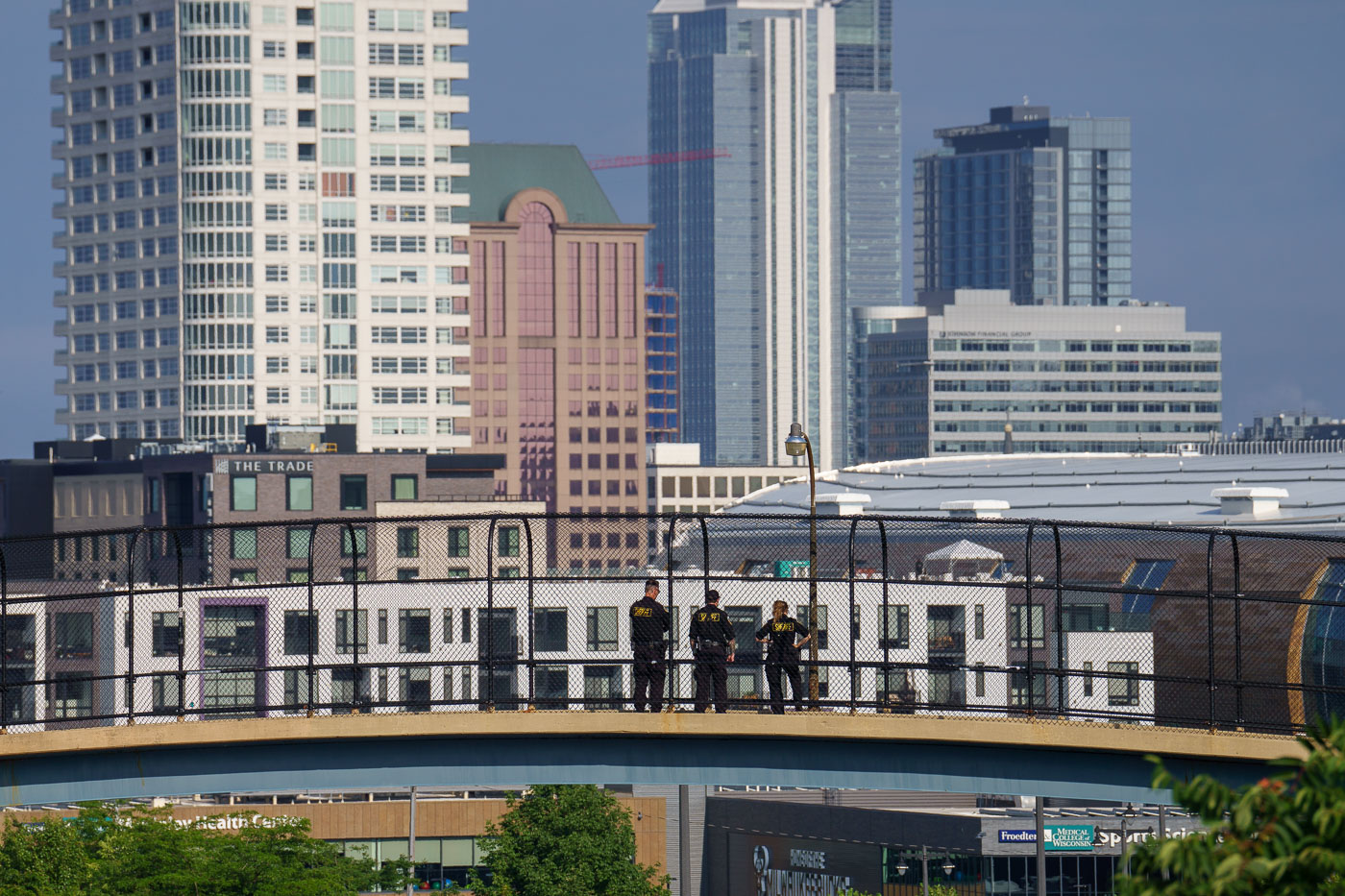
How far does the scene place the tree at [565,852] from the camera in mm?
83438

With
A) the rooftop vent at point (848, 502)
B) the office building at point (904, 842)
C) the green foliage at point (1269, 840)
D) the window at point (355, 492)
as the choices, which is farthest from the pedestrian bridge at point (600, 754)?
the window at point (355, 492)

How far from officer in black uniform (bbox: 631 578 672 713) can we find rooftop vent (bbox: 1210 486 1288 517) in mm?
79084

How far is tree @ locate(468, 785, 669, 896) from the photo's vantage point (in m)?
83.4

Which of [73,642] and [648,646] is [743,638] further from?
[648,646]

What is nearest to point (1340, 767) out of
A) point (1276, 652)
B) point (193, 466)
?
point (1276, 652)

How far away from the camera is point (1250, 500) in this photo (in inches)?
4168

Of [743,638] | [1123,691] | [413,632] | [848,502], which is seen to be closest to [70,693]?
[413,632]

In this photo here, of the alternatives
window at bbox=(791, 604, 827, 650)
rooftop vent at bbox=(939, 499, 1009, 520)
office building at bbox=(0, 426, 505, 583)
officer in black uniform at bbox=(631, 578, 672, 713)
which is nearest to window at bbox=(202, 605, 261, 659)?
window at bbox=(791, 604, 827, 650)

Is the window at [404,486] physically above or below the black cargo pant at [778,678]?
below

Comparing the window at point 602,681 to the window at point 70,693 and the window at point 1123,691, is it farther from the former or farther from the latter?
the window at point 70,693

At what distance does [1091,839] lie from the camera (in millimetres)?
84750

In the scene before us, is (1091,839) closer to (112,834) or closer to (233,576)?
(112,834)

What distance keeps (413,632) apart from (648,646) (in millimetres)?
14343

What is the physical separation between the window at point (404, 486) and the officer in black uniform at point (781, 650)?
420 feet
